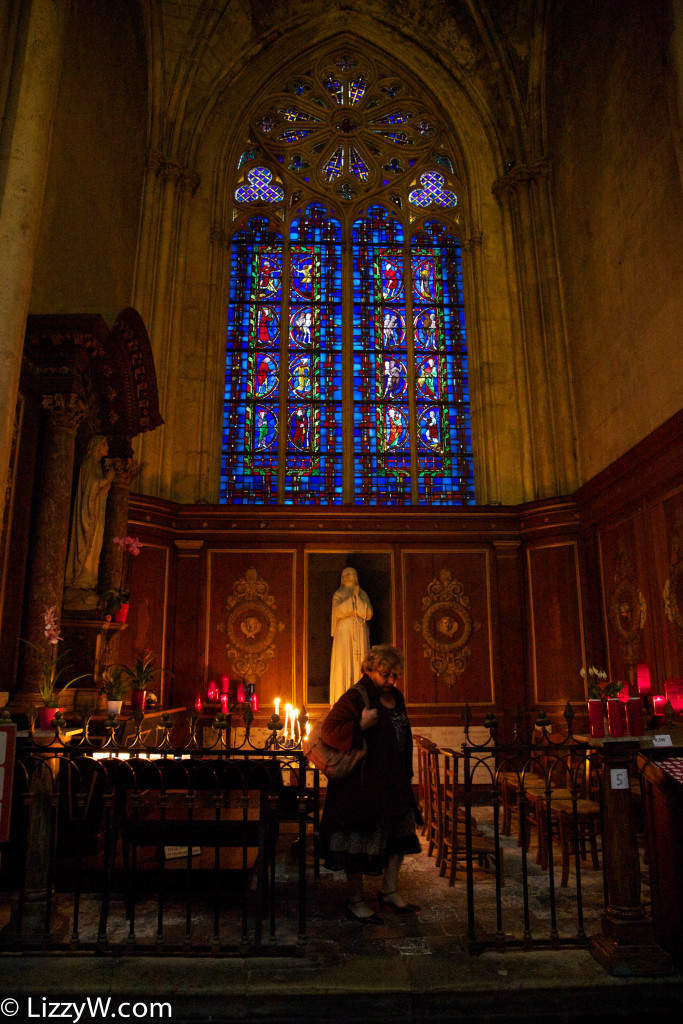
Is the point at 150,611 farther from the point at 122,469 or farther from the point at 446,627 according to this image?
the point at 446,627

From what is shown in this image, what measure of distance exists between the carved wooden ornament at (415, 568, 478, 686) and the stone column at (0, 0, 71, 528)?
242 inches

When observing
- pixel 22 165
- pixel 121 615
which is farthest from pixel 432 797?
pixel 22 165

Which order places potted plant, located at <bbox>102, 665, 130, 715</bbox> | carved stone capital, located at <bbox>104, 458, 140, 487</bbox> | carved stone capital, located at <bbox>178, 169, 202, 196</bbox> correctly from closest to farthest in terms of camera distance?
potted plant, located at <bbox>102, 665, 130, 715</bbox>
carved stone capital, located at <bbox>104, 458, 140, 487</bbox>
carved stone capital, located at <bbox>178, 169, 202, 196</bbox>

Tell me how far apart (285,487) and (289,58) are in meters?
7.45

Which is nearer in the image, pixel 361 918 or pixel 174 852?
pixel 361 918

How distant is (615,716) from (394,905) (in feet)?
6.10

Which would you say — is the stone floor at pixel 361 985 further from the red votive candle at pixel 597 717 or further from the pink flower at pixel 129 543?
the pink flower at pixel 129 543

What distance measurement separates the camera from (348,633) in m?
9.38

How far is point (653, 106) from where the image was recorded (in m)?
7.96

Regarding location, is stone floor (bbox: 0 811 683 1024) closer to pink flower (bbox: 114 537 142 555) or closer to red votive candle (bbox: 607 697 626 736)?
red votive candle (bbox: 607 697 626 736)

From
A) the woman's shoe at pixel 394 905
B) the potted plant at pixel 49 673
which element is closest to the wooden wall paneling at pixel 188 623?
the potted plant at pixel 49 673

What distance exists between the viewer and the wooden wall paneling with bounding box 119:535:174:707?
927cm

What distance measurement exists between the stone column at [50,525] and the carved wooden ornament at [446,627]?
16.8 feet

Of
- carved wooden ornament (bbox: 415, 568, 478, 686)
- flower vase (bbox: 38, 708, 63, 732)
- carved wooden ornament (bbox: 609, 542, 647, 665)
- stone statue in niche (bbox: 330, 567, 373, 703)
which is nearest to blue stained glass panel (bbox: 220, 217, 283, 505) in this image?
stone statue in niche (bbox: 330, 567, 373, 703)
